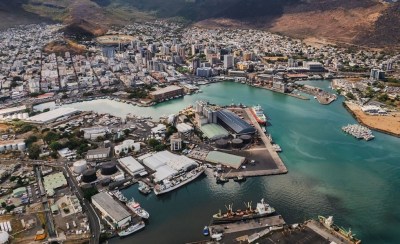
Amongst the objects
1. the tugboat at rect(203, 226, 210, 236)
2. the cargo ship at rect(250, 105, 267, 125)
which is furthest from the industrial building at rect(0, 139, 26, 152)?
the cargo ship at rect(250, 105, 267, 125)

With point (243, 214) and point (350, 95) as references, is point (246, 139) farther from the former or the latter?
point (350, 95)

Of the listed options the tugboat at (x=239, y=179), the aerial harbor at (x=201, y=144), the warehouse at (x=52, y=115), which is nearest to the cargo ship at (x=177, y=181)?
the aerial harbor at (x=201, y=144)

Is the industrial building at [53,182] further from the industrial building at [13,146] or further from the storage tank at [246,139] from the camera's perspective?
the storage tank at [246,139]

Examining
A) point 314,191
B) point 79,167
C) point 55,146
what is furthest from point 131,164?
point 314,191

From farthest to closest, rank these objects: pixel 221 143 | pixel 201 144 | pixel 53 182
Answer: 1. pixel 201 144
2. pixel 221 143
3. pixel 53 182

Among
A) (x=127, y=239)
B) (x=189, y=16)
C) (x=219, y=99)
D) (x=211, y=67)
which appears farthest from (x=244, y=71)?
(x=189, y=16)

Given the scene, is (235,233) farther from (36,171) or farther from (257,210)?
(36,171)

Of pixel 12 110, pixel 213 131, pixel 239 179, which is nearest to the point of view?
pixel 239 179
